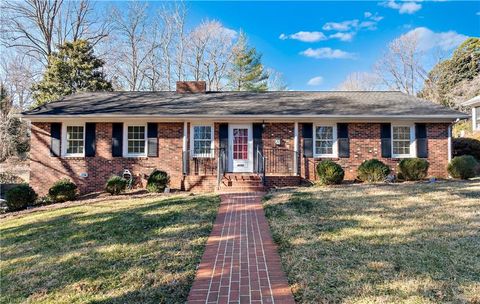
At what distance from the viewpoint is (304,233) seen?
486 cm

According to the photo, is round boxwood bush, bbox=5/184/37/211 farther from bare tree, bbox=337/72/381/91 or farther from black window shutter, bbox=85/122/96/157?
bare tree, bbox=337/72/381/91

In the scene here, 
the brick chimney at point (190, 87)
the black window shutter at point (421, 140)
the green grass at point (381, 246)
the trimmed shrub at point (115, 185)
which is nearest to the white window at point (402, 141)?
the black window shutter at point (421, 140)


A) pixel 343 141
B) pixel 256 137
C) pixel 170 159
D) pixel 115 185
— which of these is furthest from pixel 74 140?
pixel 343 141

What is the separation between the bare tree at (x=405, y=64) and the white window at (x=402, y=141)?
64.7 ft

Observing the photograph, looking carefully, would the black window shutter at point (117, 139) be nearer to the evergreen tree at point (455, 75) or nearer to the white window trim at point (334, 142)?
the white window trim at point (334, 142)

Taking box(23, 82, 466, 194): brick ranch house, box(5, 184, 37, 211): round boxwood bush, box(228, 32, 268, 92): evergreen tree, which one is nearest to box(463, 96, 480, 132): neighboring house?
box(23, 82, 466, 194): brick ranch house

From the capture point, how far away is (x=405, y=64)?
28.1m

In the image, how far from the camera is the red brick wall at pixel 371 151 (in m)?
11.3

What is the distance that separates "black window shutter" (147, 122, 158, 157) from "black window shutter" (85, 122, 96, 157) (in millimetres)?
2205

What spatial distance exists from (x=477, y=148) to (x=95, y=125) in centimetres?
1700

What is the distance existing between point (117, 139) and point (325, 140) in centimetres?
834

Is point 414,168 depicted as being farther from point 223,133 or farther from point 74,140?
point 74,140

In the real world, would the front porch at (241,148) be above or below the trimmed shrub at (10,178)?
above

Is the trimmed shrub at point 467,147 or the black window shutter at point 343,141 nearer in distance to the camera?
the black window shutter at point 343,141
